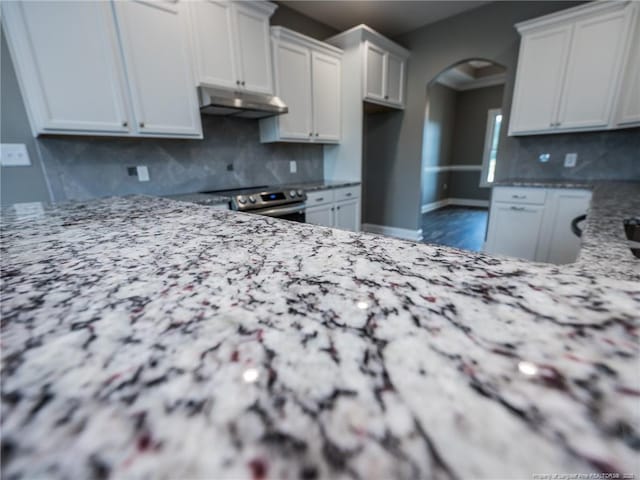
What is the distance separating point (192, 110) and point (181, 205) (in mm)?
1402

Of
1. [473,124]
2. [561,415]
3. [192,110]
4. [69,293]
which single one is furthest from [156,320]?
[473,124]

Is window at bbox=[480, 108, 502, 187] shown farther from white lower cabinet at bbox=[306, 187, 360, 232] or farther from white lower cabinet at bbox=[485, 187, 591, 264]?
white lower cabinet at bbox=[306, 187, 360, 232]

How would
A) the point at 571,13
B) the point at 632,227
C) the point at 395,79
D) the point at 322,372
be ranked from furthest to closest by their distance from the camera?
1. the point at 395,79
2. the point at 571,13
3. the point at 632,227
4. the point at 322,372

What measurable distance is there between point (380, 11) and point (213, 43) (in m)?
1.95

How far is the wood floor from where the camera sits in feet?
12.5

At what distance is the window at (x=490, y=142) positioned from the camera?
583 cm

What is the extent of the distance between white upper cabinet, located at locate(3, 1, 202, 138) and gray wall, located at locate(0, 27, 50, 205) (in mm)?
70

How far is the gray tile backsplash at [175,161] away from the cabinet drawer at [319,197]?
607 mm

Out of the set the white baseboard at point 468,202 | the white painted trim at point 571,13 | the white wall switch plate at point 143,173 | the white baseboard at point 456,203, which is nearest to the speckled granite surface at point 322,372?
the white wall switch plate at point 143,173

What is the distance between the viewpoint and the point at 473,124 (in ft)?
20.1

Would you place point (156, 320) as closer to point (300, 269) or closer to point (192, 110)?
point (300, 269)

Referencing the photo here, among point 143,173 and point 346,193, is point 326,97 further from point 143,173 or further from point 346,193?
point 143,173

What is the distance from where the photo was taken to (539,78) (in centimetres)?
253

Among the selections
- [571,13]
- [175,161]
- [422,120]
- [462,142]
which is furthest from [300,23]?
[462,142]
